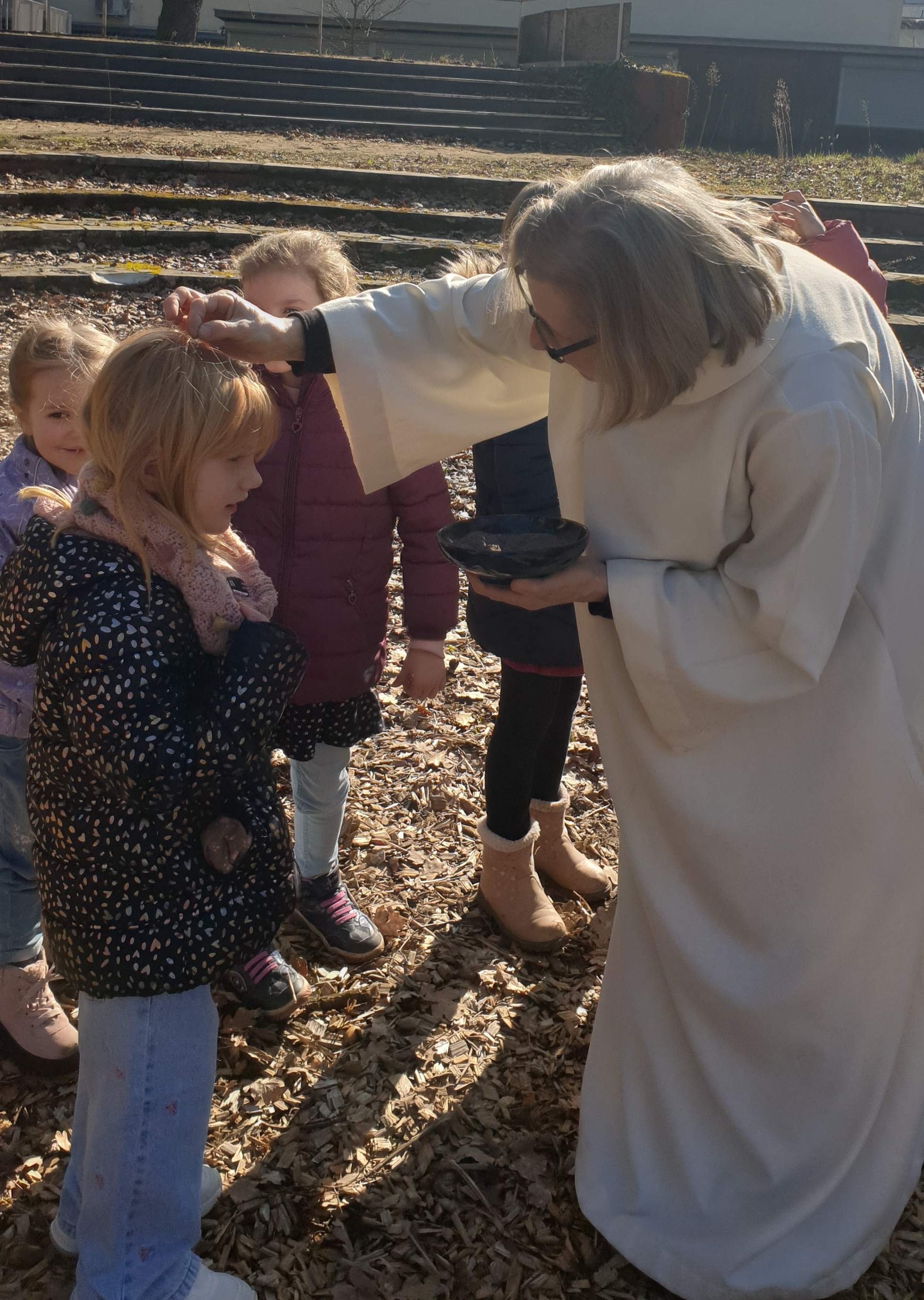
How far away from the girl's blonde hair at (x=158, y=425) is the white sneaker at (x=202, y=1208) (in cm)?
130

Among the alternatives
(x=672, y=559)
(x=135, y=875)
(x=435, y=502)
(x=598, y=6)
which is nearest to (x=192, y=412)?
(x=135, y=875)

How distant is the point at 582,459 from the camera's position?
2.13m

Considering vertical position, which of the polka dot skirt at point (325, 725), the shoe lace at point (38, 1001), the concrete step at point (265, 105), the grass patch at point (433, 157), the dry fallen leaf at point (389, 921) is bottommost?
the dry fallen leaf at point (389, 921)

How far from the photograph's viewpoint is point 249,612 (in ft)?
6.16

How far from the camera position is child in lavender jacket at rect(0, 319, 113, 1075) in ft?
7.61

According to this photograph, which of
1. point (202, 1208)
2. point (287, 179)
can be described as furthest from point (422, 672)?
point (287, 179)

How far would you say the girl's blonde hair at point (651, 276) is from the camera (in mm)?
1702

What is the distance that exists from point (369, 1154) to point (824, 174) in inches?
586

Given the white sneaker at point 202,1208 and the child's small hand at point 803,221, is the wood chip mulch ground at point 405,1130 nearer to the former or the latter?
the white sneaker at point 202,1208

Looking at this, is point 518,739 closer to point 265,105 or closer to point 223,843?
point 223,843

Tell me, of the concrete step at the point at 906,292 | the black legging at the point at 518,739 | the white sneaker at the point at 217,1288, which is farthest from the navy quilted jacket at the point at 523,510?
the concrete step at the point at 906,292

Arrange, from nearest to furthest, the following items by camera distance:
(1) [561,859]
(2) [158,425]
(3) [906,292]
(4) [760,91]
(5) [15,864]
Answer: (2) [158,425] < (5) [15,864] < (1) [561,859] < (3) [906,292] < (4) [760,91]

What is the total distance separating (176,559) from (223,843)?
0.47 m

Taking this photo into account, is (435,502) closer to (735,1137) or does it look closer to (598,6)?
(735,1137)
